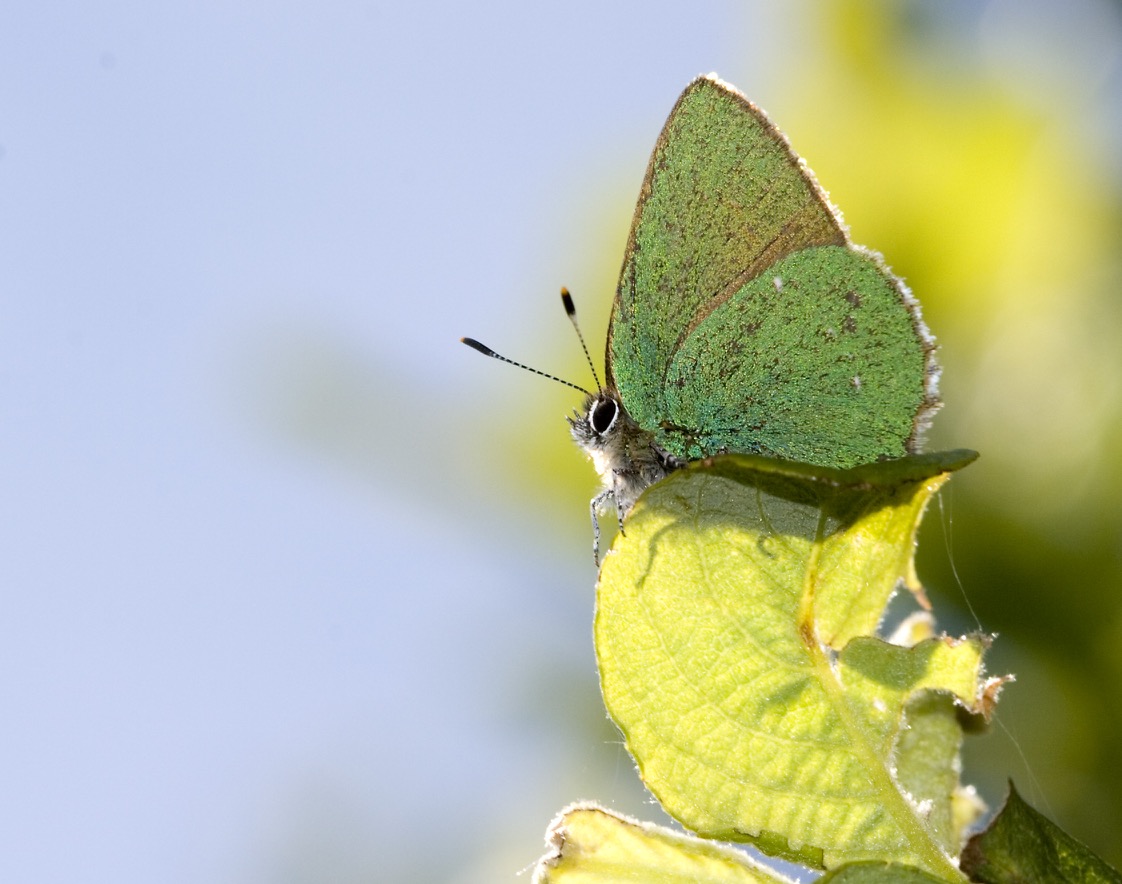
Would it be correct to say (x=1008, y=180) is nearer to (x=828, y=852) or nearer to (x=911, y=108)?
(x=911, y=108)

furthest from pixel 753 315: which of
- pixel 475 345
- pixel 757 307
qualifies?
pixel 475 345

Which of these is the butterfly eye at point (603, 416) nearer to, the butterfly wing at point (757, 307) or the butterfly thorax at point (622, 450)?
the butterfly thorax at point (622, 450)

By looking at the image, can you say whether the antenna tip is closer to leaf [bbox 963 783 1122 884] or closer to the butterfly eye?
the butterfly eye

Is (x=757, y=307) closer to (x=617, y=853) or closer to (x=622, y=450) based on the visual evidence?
(x=622, y=450)

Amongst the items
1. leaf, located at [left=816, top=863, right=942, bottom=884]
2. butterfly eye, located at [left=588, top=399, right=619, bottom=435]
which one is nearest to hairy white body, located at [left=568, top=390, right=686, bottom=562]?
butterfly eye, located at [left=588, top=399, right=619, bottom=435]

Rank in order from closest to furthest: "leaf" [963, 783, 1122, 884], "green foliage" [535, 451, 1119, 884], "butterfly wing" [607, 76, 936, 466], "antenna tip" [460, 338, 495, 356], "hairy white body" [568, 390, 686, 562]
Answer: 1. "leaf" [963, 783, 1122, 884]
2. "green foliage" [535, 451, 1119, 884]
3. "butterfly wing" [607, 76, 936, 466]
4. "hairy white body" [568, 390, 686, 562]
5. "antenna tip" [460, 338, 495, 356]
